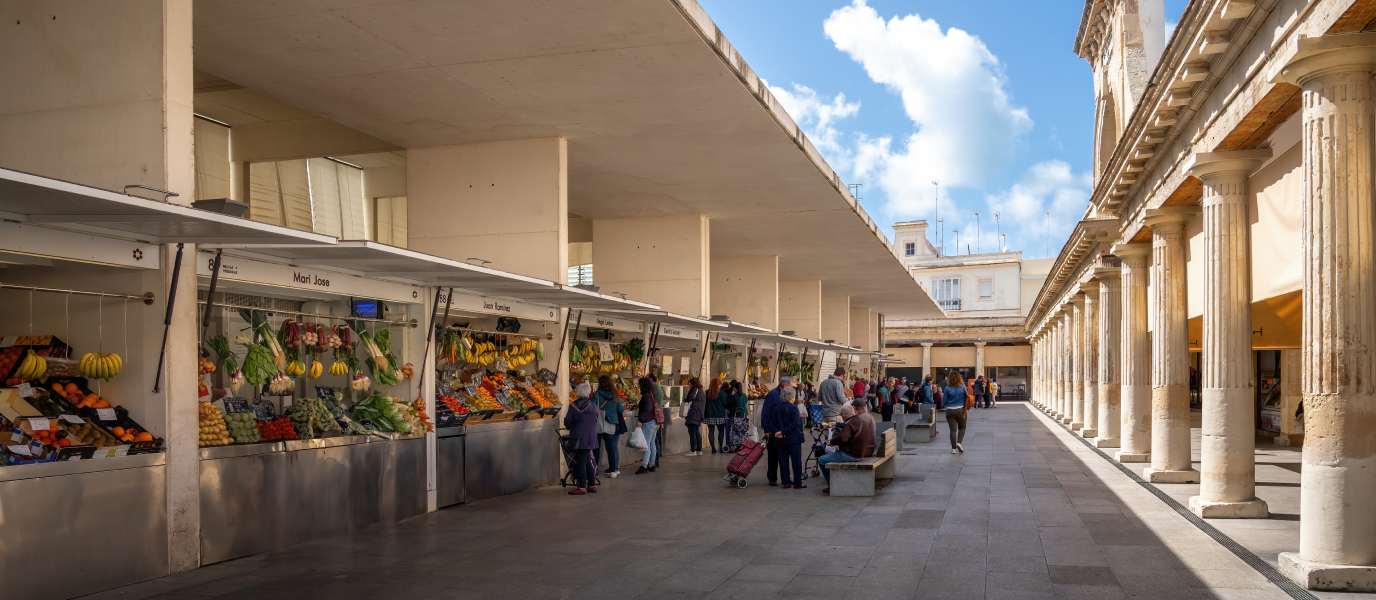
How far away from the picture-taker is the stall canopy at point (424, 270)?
7.95m

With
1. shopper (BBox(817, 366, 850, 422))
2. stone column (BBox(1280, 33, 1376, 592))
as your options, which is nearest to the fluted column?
shopper (BBox(817, 366, 850, 422))

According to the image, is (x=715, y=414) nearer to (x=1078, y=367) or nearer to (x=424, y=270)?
(x=424, y=270)

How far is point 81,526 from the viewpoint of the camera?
6.56 meters

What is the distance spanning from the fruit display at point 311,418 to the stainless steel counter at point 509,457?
1760mm

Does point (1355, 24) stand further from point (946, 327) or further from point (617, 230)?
point (946, 327)

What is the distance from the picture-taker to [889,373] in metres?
60.7

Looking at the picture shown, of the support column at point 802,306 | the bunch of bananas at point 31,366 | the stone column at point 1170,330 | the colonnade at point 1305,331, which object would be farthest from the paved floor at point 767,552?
the support column at point 802,306

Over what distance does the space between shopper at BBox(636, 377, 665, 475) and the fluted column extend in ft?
26.0

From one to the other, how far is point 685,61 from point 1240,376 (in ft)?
19.1

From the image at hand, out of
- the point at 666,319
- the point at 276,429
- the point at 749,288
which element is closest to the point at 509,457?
the point at 276,429

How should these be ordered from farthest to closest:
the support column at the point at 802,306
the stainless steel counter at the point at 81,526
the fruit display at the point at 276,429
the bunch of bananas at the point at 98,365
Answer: the support column at the point at 802,306 < the fruit display at the point at 276,429 < the bunch of bananas at the point at 98,365 < the stainless steel counter at the point at 81,526

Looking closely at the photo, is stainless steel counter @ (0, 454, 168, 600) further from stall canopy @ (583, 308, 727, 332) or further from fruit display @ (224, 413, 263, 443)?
stall canopy @ (583, 308, 727, 332)

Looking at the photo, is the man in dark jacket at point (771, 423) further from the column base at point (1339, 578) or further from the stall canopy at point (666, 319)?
the column base at point (1339, 578)

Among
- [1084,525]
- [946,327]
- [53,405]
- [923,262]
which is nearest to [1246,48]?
[1084,525]
